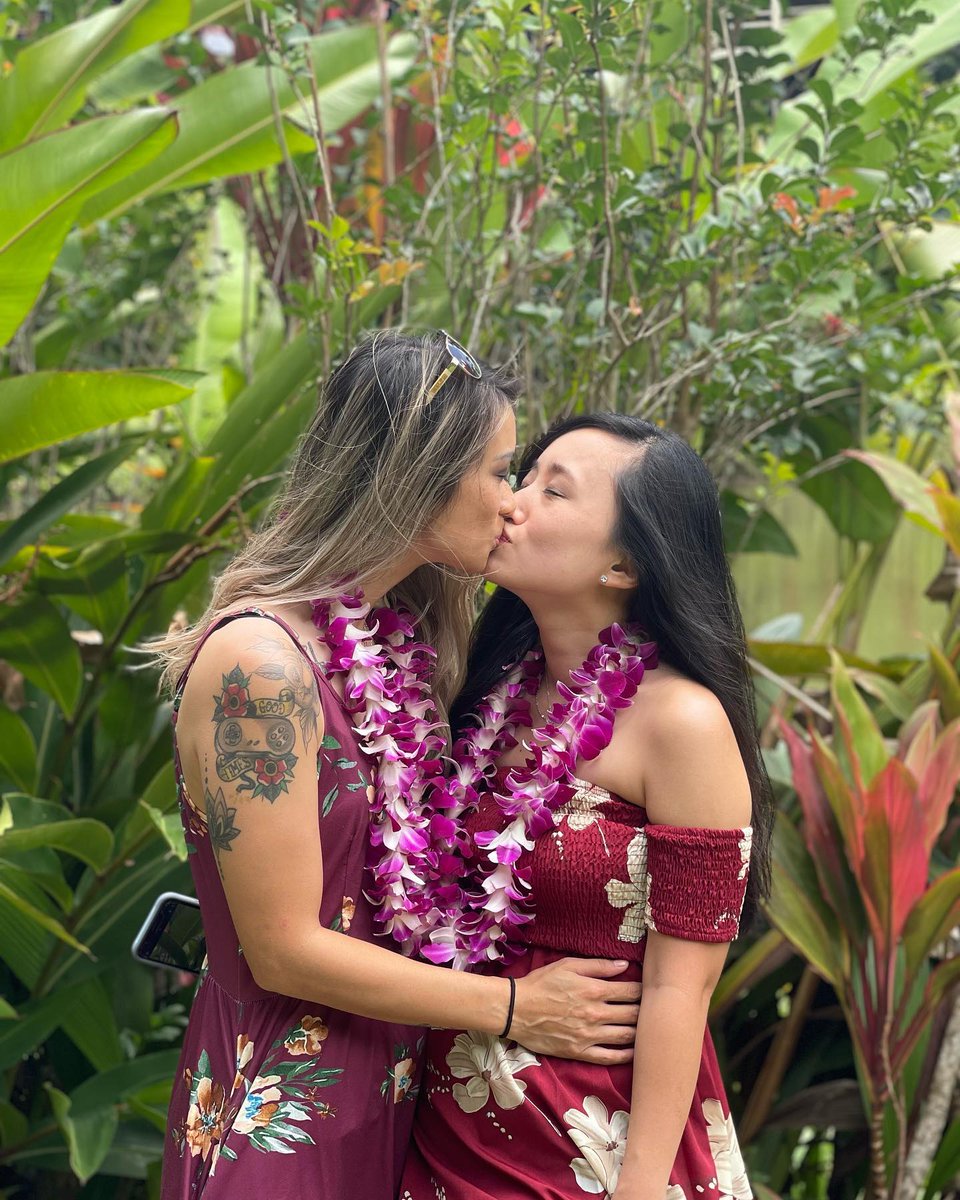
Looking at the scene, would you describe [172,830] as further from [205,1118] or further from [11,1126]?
[11,1126]

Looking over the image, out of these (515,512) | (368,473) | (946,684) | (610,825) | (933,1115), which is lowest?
(933,1115)

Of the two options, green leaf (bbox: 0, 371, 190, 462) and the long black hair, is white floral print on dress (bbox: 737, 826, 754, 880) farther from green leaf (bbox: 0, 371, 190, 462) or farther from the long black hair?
green leaf (bbox: 0, 371, 190, 462)

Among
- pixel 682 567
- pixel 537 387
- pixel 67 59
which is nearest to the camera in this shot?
pixel 682 567

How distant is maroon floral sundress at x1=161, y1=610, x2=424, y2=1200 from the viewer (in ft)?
4.65

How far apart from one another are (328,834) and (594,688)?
1.25ft

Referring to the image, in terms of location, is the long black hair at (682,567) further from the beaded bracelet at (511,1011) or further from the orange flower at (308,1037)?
the orange flower at (308,1037)

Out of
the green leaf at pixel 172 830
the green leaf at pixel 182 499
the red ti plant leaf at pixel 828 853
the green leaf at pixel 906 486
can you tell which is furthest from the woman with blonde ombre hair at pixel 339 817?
the green leaf at pixel 906 486

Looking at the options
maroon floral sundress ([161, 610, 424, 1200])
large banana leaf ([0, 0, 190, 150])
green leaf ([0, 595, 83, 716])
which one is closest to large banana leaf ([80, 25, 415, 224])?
large banana leaf ([0, 0, 190, 150])

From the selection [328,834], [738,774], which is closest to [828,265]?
[738,774]

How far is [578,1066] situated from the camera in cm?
146

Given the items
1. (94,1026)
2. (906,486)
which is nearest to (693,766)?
(94,1026)

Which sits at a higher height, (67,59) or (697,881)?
(67,59)

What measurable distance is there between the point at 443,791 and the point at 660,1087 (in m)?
0.45

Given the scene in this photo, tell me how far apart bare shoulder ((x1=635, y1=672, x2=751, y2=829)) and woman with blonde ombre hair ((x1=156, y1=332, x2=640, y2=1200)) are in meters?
0.22
